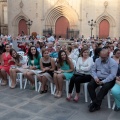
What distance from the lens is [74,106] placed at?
4.29 metres

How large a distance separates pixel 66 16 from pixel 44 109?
64.5 feet

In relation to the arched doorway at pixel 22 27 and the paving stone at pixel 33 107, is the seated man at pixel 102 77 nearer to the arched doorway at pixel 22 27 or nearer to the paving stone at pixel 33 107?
the paving stone at pixel 33 107

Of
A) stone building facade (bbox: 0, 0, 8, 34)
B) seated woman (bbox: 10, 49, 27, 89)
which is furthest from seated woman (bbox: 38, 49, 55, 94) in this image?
stone building facade (bbox: 0, 0, 8, 34)

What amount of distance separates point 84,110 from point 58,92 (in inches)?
39.5

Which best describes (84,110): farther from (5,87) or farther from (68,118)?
(5,87)

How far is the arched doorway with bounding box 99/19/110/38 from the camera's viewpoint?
22.2 metres

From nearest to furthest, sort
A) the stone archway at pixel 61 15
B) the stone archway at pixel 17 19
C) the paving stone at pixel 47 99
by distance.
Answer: the paving stone at pixel 47 99
the stone archway at pixel 61 15
the stone archway at pixel 17 19

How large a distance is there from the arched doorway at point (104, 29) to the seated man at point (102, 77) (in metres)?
18.6

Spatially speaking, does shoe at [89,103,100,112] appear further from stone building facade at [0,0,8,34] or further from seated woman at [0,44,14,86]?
stone building facade at [0,0,8,34]

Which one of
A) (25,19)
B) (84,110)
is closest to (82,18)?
(25,19)

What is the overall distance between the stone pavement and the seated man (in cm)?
24

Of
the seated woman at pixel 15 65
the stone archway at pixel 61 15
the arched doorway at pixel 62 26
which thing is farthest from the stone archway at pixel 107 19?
the seated woman at pixel 15 65

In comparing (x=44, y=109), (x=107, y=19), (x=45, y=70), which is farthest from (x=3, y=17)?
(x=44, y=109)

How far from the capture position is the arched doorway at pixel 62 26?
2336 centimetres
